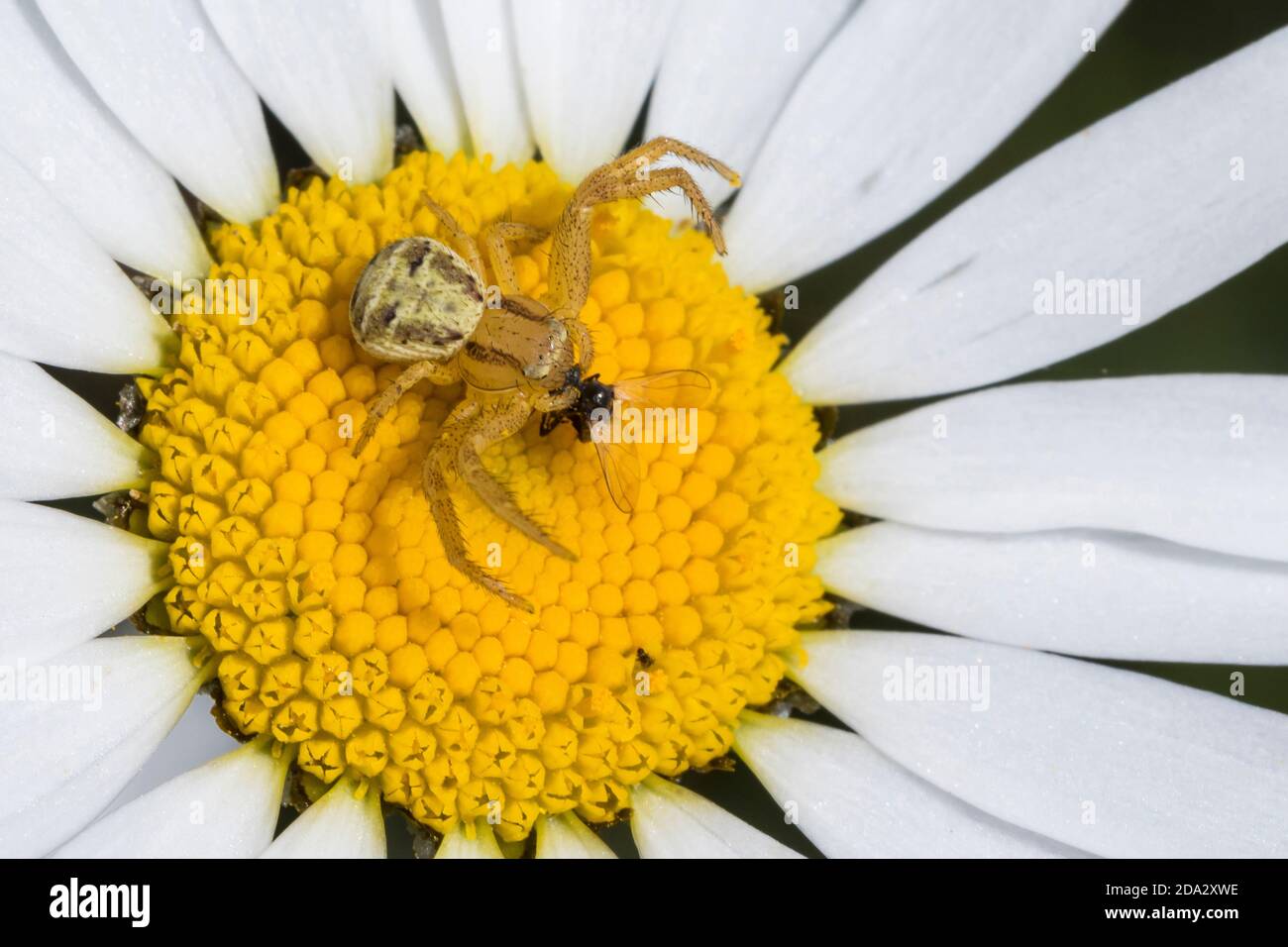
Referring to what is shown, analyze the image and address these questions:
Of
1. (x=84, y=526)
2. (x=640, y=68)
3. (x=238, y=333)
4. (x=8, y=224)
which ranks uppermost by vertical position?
(x=640, y=68)

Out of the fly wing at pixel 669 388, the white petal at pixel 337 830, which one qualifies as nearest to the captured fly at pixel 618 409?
the fly wing at pixel 669 388

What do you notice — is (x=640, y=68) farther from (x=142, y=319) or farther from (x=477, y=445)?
(x=142, y=319)

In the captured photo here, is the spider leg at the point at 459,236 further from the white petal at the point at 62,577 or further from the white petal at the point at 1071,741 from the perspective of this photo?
the white petal at the point at 1071,741

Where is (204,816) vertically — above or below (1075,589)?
below

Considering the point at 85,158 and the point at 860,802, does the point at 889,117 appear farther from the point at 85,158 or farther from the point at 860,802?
the point at 85,158

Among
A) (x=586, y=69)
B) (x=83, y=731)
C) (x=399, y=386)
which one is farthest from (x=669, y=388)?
(x=83, y=731)

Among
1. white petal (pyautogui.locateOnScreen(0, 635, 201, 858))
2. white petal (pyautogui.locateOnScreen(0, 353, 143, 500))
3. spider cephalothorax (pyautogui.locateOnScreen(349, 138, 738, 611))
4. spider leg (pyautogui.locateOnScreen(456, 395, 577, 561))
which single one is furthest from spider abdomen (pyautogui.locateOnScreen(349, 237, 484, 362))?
white petal (pyautogui.locateOnScreen(0, 635, 201, 858))
